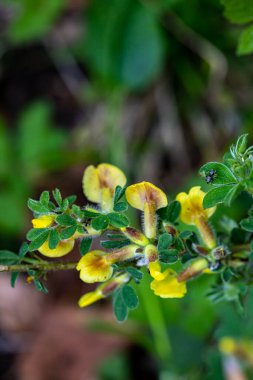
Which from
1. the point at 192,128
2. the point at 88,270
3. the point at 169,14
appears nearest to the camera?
the point at 88,270

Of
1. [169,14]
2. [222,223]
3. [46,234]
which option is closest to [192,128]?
[169,14]

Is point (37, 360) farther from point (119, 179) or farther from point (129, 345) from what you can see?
point (119, 179)

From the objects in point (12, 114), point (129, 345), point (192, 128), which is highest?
point (12, 114)

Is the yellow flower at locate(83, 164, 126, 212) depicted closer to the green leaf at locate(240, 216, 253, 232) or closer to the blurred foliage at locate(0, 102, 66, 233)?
the green leaf at locate(240, 216, 253, 232)

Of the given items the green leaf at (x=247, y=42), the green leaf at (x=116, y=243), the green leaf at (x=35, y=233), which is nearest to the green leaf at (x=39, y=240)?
the green leaf at (x=35, y=233)

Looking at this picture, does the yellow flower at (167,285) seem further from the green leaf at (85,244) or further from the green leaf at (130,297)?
the green leaf at (85,244)

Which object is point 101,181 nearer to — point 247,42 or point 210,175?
point 210,175

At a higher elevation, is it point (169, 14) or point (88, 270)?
point (88, 270)
